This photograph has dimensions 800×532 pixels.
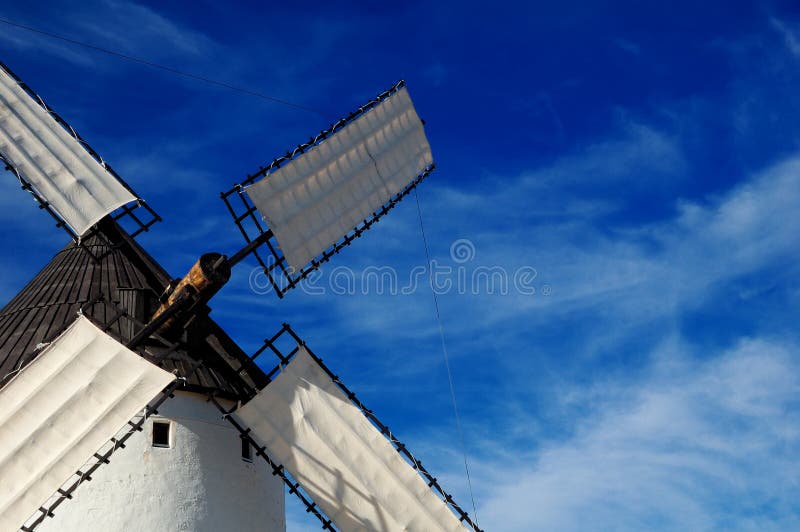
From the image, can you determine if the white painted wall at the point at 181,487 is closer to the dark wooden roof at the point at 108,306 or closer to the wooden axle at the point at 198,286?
the dark wooden roof at the point at 108,306

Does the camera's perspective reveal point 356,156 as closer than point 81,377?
No

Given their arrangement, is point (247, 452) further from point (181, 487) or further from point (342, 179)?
point (342, 179)

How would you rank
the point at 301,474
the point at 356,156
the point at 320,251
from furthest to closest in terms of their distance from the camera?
the point at 356,156, the point at 320,251, the point at 301,474

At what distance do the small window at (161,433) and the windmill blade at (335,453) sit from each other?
94 cm

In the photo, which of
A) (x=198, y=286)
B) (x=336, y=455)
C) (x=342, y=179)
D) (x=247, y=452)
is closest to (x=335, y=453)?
(x=336, y=455)

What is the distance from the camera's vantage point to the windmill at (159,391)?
12906 mm

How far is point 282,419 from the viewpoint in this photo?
14.4 m

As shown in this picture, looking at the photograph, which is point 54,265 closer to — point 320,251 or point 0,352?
point 0,352

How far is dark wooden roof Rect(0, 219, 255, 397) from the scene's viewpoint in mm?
14469

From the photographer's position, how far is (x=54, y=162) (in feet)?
50.2

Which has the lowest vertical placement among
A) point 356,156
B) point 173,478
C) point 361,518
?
point 173,478

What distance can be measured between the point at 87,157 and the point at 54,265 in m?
2.30

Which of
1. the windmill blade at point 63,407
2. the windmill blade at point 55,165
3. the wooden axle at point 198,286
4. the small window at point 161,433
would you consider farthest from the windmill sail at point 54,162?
the small window at point 161,433

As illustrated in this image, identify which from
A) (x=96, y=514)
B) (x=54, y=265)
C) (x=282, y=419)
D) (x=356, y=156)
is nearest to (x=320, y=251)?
(x=356, y=156)
